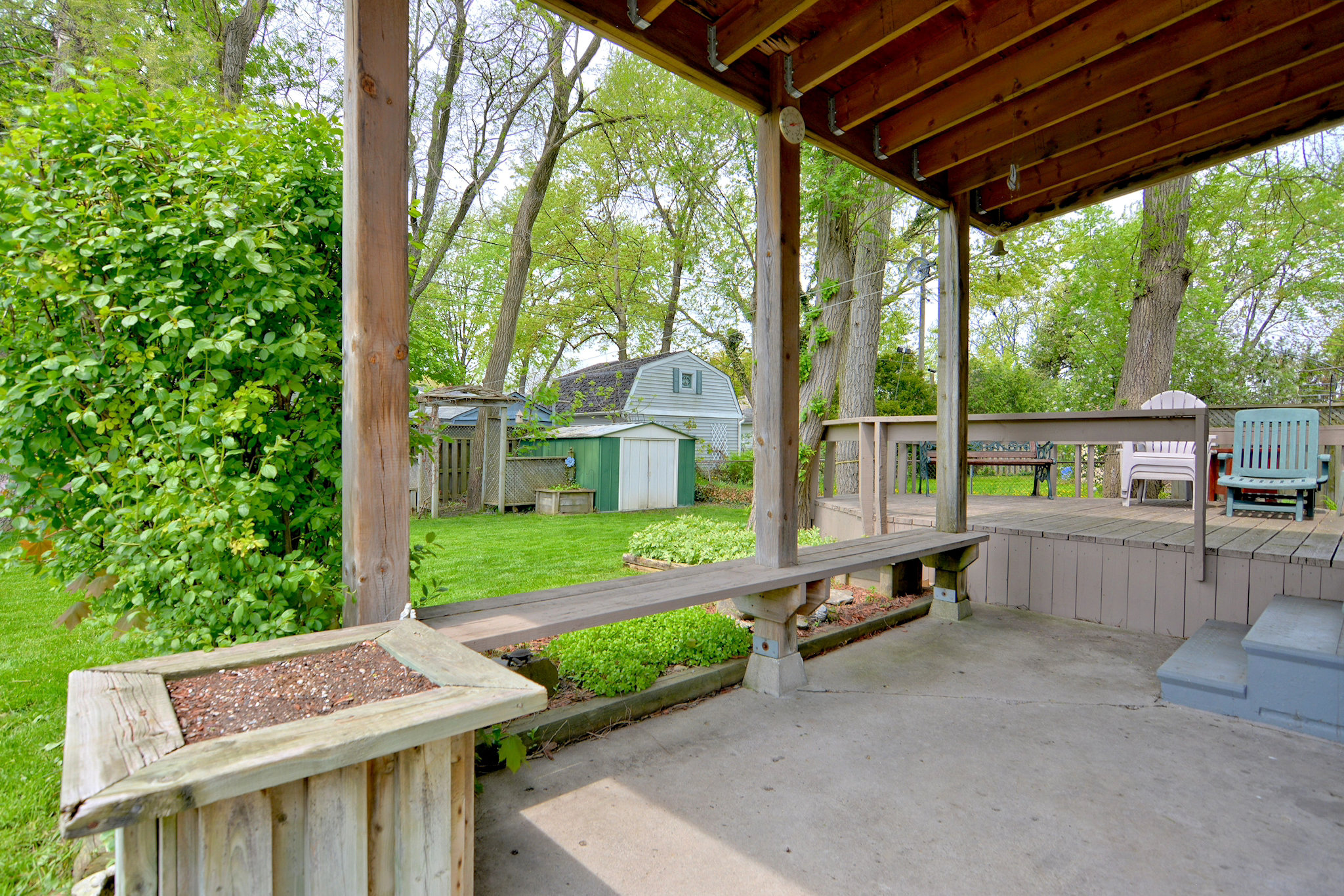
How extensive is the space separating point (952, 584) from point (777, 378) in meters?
2.22

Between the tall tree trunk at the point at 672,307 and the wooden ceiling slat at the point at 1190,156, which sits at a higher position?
the tall tree trunk at the point at 672,307

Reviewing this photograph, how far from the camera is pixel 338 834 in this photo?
3.78ft

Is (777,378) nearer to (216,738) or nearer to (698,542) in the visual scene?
(216,738)

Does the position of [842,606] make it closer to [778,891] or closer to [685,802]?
[685,802]

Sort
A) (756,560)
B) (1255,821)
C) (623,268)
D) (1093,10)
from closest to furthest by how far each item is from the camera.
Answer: (1255,821)
(1093,10)
(756,560)
(623,268)

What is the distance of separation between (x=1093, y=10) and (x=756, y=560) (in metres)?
2.81

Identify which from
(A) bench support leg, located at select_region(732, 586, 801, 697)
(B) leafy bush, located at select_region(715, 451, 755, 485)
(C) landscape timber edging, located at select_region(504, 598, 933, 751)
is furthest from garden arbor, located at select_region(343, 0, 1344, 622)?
(B) leafy bush, located at select_region(715, 451, 755, 485)

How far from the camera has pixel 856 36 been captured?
2.72 meters

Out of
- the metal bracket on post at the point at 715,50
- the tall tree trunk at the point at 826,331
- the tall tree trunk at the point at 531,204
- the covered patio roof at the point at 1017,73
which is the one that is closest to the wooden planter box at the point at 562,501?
the tall tree trunk at the point at 531,204

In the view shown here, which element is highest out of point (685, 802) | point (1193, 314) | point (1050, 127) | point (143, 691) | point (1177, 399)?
point (1193, 314)

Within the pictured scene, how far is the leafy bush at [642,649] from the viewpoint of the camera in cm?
280

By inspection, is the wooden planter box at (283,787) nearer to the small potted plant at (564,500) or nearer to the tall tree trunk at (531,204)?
the small potted plant at (564,500)

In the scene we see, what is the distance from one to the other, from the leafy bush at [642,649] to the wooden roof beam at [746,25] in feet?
7.69

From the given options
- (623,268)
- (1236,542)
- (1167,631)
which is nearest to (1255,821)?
(1167,631)
